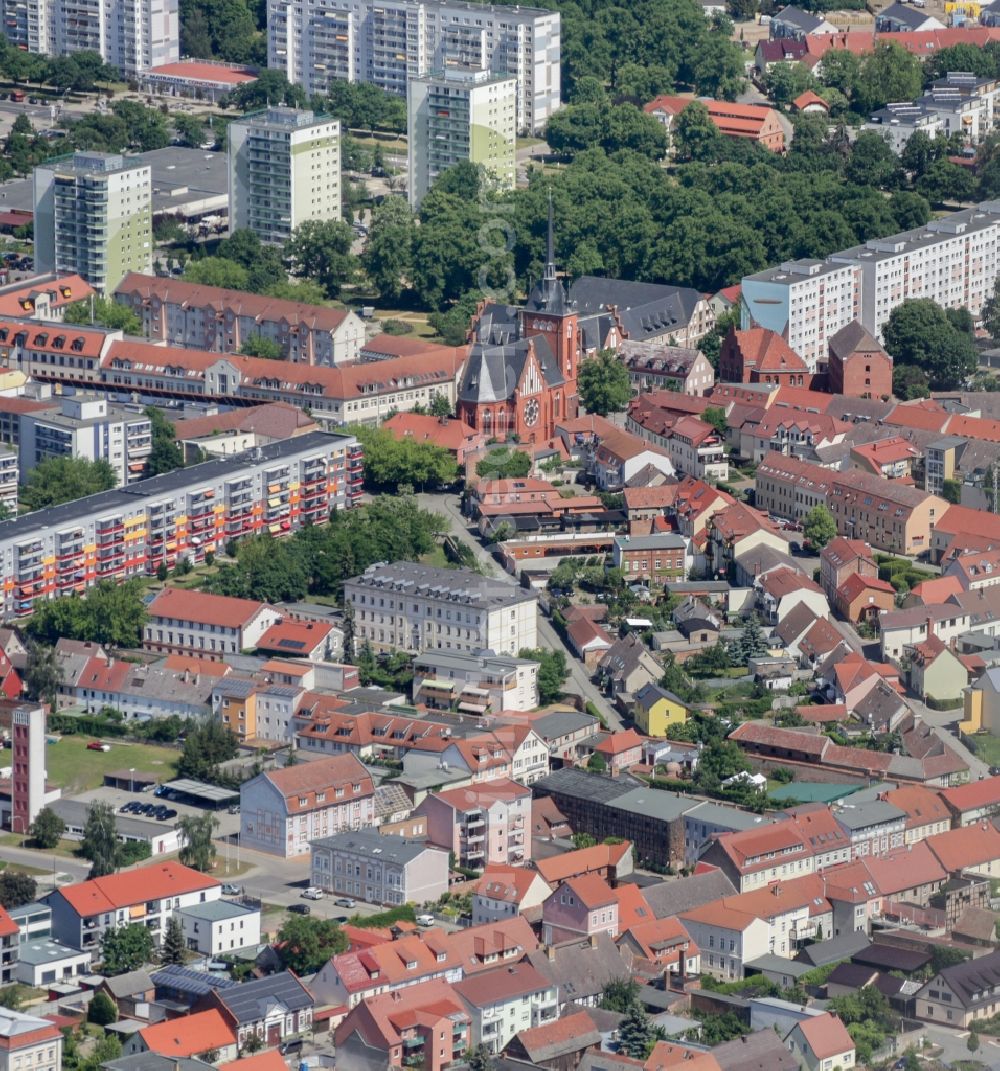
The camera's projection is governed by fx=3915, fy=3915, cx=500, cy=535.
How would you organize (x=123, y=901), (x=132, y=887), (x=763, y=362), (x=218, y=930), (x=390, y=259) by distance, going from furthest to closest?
(x=390, y=259)
(x=763, y=362)
(x=132, y=887)
(x=123, y=901)
(x=218, y=930)

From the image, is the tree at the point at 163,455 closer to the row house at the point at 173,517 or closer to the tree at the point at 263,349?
the row house at the point at 173,517

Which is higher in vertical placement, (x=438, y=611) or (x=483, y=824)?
(x=438, y=611)

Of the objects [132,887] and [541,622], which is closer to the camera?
[132,887]

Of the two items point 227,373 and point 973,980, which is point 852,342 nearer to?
point 227,373

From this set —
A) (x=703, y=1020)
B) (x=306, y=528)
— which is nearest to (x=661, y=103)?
(x=306, y=528)

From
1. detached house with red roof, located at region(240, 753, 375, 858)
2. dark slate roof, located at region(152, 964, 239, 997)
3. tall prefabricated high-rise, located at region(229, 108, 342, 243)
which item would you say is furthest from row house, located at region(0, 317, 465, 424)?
dark slate roof, located at region(152, 964, 239, 997)

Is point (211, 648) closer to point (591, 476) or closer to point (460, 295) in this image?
point (591, 476)

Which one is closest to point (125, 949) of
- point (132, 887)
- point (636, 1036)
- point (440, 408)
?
point (132, 887)

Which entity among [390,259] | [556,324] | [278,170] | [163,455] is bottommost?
[163,455]

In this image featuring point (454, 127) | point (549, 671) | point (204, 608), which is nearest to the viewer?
point (549, 671)
